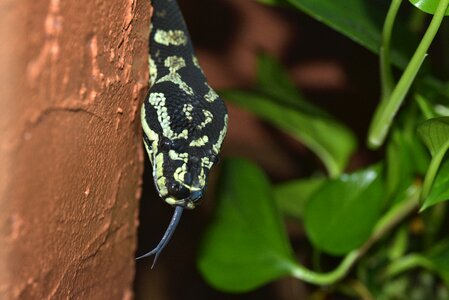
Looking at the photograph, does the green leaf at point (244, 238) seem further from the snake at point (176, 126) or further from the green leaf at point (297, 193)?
the snake at point (176, 126)

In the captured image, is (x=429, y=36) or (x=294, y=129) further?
(x=294, y=129)

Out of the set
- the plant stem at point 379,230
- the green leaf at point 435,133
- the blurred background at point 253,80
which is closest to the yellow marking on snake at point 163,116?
the green leaf at point 435,133

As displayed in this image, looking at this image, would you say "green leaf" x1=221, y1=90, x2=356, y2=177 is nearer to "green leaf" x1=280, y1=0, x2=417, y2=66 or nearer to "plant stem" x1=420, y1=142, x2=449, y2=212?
"green leaf" x1=280, y1=0, x2=417, y2=66

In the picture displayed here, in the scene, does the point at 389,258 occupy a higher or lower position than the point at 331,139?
lower

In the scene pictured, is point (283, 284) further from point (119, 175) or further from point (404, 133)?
point (119, 175)

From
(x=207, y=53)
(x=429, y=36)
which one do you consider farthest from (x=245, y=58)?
(x=429, y=36)

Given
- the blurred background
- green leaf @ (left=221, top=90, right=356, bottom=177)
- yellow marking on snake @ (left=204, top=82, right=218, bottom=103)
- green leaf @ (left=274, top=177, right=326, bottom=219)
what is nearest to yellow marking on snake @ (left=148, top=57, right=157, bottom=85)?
yellow marking on snake @ (left=204, top=82, right=218, bottom=103)
